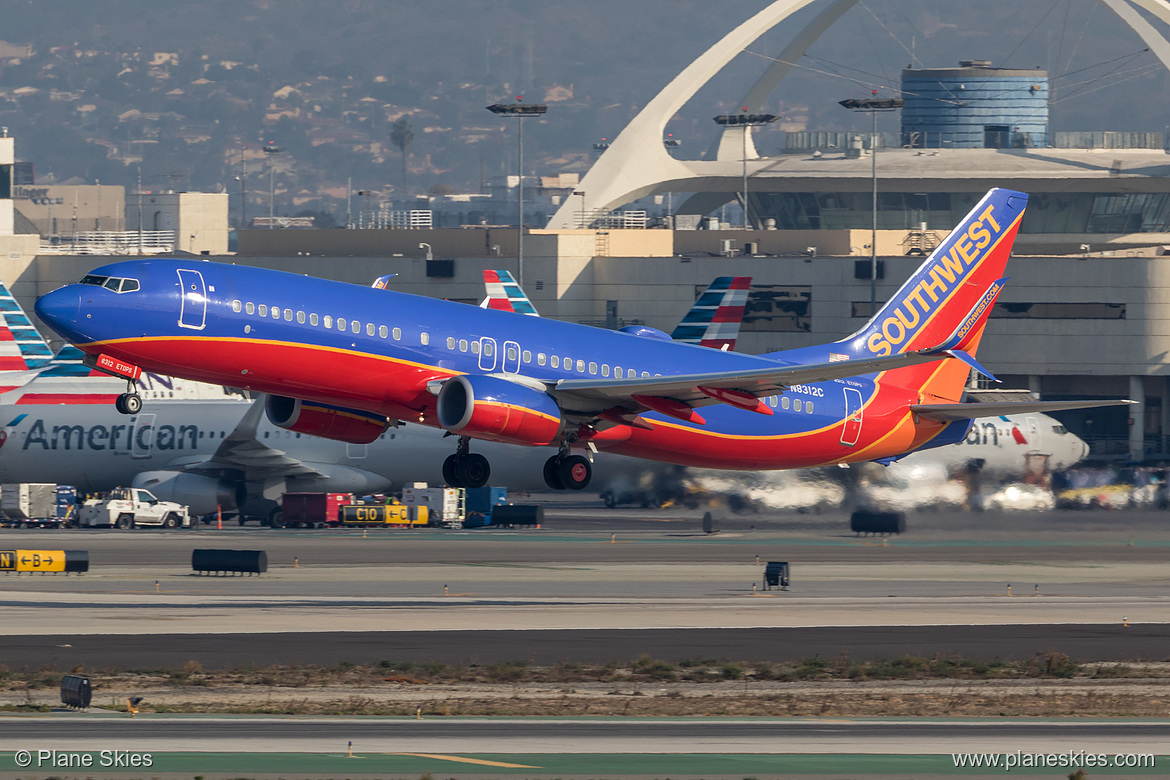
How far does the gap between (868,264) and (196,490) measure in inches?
2318

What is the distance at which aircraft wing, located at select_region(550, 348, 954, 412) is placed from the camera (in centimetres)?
4819

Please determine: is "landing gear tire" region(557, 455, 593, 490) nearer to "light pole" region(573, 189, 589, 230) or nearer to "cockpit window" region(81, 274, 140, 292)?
"cockpit window" region(81, 274, 140, 292)

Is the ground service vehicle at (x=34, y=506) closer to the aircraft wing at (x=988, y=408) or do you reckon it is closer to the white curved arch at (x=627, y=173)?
the aircraft wing at (x=988, y=408)

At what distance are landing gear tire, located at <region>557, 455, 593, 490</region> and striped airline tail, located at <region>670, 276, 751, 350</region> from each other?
5684 cm

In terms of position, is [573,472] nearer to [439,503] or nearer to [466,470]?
[466,470]

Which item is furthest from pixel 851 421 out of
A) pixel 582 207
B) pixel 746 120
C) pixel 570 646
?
pixel 582 207

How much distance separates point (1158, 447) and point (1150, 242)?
145ft

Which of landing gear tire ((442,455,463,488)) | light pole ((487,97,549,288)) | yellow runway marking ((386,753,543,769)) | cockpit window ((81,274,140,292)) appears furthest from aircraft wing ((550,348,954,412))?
light pole ((487,97,549,288))

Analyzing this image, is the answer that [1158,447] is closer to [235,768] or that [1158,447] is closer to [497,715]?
[497,715]

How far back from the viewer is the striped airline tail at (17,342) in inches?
4289

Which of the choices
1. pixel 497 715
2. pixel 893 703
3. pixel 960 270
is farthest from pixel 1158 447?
pixel 497 715

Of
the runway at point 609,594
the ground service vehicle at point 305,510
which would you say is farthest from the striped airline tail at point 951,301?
the ground service vehicle at point 305,510

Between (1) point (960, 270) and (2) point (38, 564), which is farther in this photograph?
(2) point (38, 564)

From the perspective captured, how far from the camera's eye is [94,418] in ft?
308
